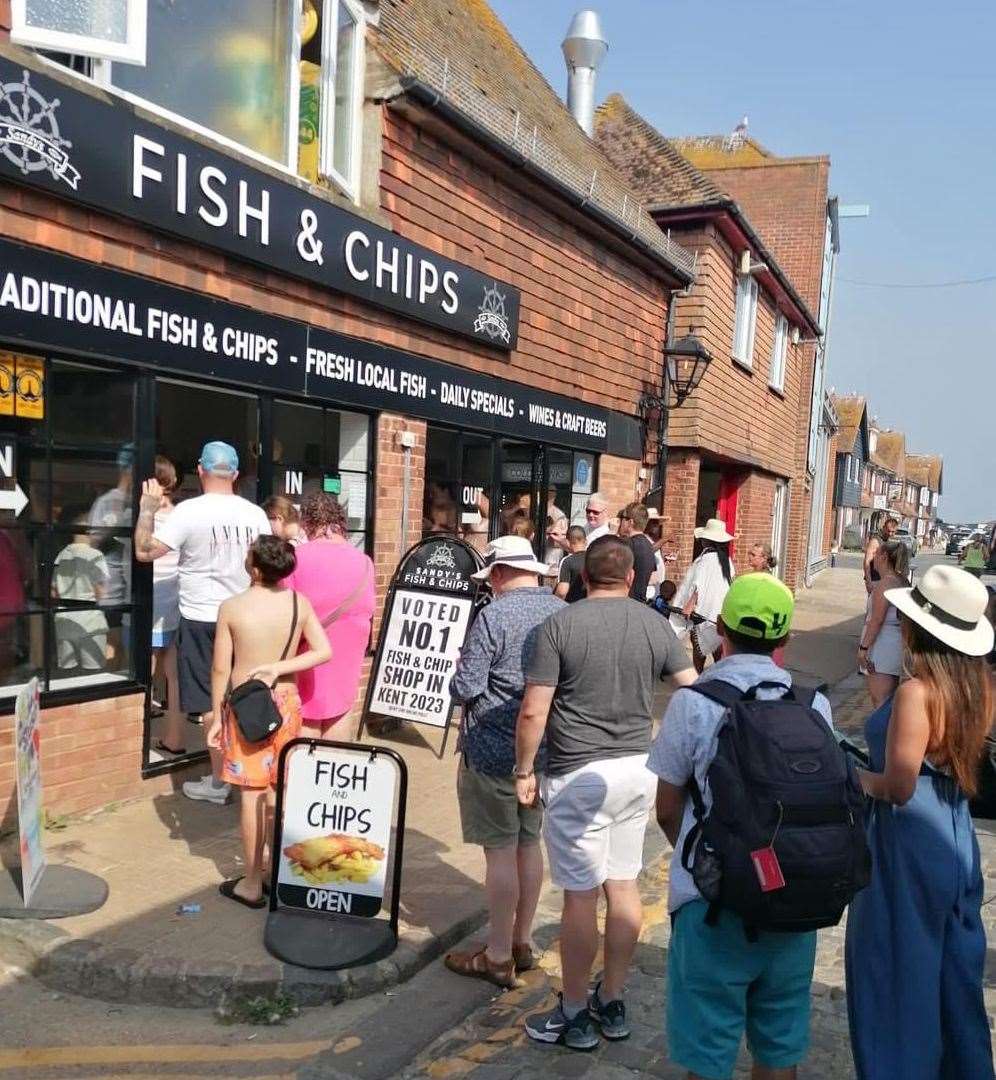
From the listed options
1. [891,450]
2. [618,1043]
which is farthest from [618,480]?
[891,450]

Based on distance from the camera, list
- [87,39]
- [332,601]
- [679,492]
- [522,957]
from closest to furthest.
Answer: [522,957], [87,39], [332,601], [679,492]

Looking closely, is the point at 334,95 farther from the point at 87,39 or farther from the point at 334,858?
the point at 334,858

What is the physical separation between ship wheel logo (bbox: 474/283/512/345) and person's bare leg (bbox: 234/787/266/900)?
4665 millimetres

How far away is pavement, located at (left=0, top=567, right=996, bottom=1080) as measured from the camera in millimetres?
3201

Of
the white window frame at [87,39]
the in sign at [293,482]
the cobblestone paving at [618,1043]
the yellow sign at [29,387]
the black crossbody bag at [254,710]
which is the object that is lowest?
the cobblestone paving at [618,1043]

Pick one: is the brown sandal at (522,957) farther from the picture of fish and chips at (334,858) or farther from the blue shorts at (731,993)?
the blue shorts at (731,993)

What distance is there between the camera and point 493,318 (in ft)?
26.3

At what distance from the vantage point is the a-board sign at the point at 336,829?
3.87 metres

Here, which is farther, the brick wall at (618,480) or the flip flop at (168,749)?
the brick wall at (618,480)

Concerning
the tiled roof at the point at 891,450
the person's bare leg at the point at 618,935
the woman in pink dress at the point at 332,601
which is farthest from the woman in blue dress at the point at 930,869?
the tiled roof at the point at 891,450

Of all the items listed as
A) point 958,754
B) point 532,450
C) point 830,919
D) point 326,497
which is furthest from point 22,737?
point 532,450

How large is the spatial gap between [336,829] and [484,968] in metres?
0.78

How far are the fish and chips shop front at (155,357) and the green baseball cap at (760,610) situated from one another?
354 centimetres

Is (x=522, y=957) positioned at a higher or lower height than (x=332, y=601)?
lower
